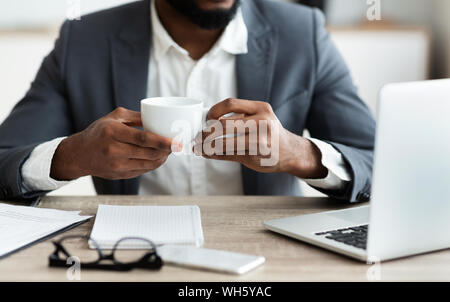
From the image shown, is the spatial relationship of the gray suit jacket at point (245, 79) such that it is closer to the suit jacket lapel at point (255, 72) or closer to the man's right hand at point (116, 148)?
the suit jacket lapel at point (255, 72)

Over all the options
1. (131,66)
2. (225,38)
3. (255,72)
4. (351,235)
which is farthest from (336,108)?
(351,235)

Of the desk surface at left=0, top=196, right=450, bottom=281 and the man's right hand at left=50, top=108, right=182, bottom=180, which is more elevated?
the man's right hand at left=50, top=108, right=182, bottom=180

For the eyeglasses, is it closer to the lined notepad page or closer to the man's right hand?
the lined notepad page

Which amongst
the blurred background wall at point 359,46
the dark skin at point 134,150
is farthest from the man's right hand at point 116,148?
the blurred background wall at point 359,46

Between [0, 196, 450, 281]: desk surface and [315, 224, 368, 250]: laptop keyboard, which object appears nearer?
[0, 196, 450, 281]: desk surface

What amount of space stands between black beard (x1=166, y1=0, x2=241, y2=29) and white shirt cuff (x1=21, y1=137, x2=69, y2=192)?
537 mm

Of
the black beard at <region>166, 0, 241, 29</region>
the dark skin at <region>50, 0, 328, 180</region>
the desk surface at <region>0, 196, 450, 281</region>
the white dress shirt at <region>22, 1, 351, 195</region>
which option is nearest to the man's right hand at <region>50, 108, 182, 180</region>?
the dark skin at <region>50, 0, 328, 180</region>

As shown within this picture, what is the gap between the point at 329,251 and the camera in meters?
0.84

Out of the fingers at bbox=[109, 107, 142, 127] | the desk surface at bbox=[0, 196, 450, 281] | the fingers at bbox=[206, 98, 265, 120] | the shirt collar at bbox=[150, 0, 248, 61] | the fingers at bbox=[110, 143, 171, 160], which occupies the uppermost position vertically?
the shirt collar at bbox=[150, 0, 248, 61]

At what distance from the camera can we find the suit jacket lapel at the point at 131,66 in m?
1.48

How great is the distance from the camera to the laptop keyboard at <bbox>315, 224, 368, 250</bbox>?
84cm

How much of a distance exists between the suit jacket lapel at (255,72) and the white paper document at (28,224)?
56cm
